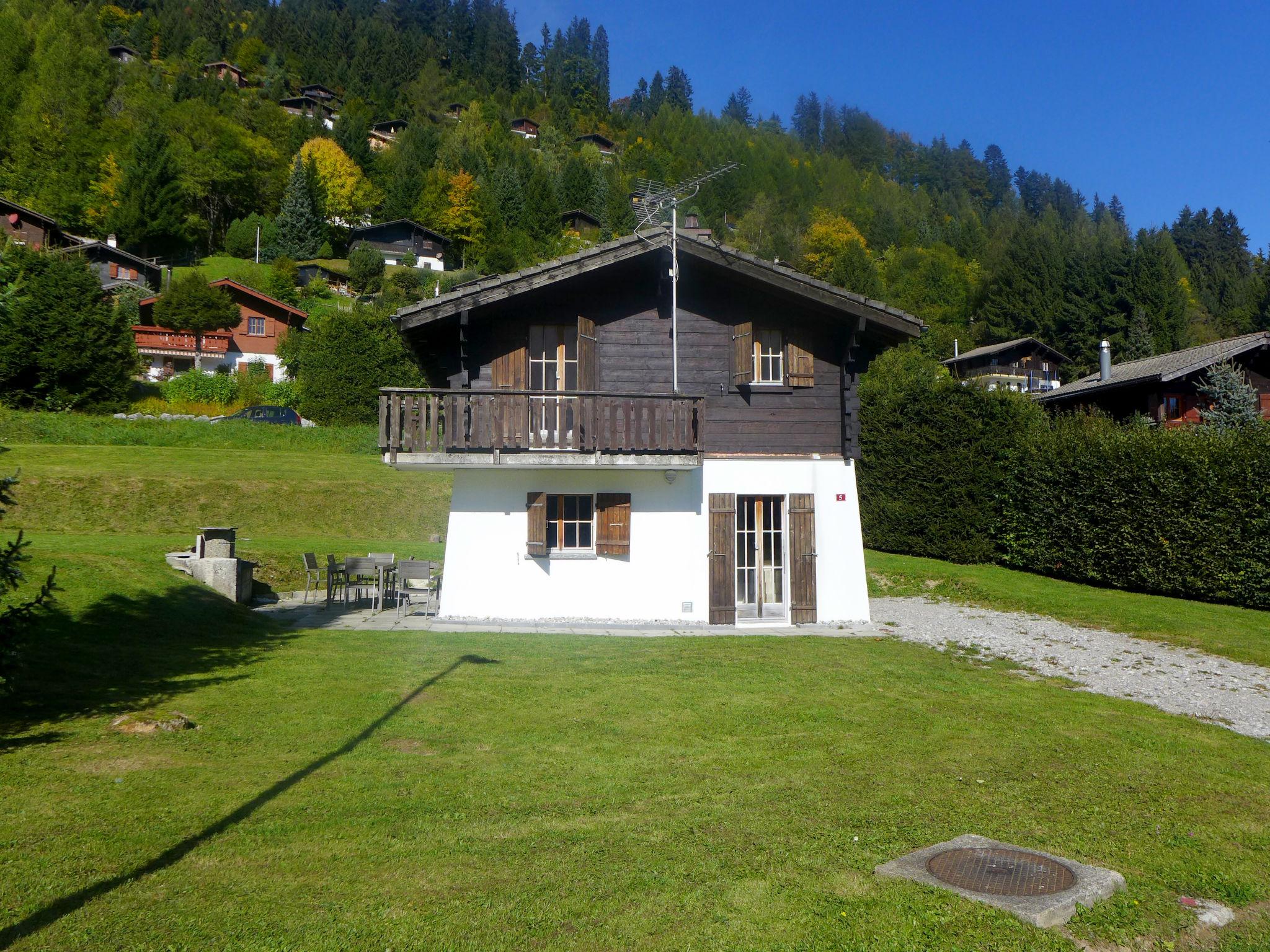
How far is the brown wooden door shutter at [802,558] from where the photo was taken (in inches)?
659

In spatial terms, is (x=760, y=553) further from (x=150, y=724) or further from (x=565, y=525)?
(x=150, y=724)

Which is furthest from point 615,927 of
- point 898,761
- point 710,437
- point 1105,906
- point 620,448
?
point 710,437

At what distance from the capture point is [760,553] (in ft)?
56.4

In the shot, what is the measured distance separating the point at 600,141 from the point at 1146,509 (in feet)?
459

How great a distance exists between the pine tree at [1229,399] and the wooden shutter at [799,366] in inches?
575

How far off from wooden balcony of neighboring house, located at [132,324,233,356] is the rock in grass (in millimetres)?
52273

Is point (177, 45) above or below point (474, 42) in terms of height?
below

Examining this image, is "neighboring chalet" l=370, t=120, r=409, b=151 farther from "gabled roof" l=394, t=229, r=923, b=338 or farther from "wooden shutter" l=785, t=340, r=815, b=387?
"wooden shutter" l=785, t=340, r=815, b=387

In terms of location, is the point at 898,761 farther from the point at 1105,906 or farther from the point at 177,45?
the point at 177,45

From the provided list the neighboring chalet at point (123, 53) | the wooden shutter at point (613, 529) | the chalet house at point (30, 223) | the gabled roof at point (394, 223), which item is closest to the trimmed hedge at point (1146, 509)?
the wooden shutter at point (613, 529)

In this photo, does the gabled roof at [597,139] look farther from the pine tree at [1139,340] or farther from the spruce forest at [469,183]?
the pine tree at [1139,340]

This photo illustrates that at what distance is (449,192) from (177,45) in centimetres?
7199

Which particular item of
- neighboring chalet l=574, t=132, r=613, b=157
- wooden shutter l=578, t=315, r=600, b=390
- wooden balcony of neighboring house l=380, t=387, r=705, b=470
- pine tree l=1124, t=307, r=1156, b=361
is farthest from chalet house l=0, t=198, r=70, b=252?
neighboring chalet l=574, t=132, r=613, b=157

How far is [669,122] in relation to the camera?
152000mm
